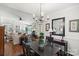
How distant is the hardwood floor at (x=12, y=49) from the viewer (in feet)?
6.11

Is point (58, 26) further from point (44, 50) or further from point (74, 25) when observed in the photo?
point (44, 50)

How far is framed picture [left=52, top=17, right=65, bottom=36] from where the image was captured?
1.91 meters

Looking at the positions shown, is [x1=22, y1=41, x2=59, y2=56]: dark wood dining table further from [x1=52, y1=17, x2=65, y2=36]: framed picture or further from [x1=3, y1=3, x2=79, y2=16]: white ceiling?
[x1=3, y1=3, x2=79, y2=16]: white ceiling

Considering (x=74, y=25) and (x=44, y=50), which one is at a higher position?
(x=74, y=25)

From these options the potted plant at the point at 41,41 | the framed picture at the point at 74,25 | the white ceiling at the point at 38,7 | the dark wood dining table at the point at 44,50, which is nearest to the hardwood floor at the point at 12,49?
the dark wood dining table at the point at 44,50

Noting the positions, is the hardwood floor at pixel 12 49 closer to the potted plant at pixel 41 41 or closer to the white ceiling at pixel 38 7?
A: the potted plant at pixel 41 41

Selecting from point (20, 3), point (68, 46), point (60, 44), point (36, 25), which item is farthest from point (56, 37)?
point (20, 3)

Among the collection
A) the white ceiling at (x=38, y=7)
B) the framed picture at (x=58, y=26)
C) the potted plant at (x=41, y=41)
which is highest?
the white ceiling at (x=38, y=7)

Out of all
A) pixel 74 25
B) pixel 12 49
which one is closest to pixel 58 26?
pixel 74 25

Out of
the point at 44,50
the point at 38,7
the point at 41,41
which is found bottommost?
the point at 44,50

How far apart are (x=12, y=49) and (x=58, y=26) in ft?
3.07

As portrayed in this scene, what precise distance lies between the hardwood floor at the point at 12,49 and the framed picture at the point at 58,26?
69 cm

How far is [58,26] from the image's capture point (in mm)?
1948

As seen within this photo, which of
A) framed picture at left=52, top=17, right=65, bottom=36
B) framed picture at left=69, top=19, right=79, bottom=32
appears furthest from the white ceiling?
framed picture at left=69, top=19, right=79, bottom=32
